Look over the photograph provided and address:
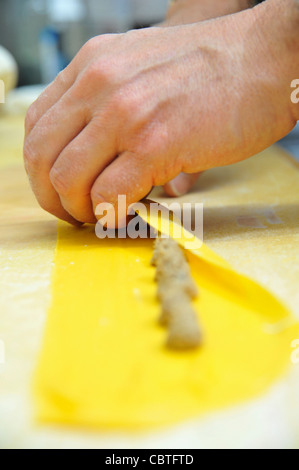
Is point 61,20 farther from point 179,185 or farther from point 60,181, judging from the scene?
point 60,181

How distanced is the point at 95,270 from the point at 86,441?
15.8 inches

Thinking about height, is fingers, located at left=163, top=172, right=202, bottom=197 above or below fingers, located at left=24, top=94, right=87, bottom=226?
below

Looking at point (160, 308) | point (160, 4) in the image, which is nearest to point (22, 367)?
point (160, 308)

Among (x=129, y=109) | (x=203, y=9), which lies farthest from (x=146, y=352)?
(x=203, y=9)

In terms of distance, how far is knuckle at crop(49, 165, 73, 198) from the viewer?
2.86ft

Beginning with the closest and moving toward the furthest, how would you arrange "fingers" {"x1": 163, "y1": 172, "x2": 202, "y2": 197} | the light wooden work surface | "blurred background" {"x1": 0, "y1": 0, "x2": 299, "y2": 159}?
the light wooden work surface
"fingers" {"x1": 163, "y1": 172, "x2": 202, "y2": 197}
"blurred background" {"x1": 0, "y1": 0, "x2": 299, "y2": 159}

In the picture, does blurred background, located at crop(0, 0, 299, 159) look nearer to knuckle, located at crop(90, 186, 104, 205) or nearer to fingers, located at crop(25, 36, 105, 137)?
fingers, located at crop(25, 36, 105, 137)

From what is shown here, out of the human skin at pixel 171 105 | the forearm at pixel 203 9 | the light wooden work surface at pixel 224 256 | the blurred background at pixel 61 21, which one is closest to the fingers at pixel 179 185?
the light wooden work surface at pixel 224 256

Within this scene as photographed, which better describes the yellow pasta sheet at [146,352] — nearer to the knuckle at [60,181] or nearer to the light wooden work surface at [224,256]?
the light wooden work surface at [224,256]

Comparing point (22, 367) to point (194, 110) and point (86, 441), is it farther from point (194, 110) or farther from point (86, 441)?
point (194, 110)

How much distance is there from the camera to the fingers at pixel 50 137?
87cm

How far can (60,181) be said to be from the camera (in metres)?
0.88

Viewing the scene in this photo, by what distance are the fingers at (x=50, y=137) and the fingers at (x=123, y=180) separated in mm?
104

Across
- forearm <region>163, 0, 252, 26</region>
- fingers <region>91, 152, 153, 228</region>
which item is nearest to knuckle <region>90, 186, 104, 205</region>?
fingers <region>91, 152, 153, 228</region>
